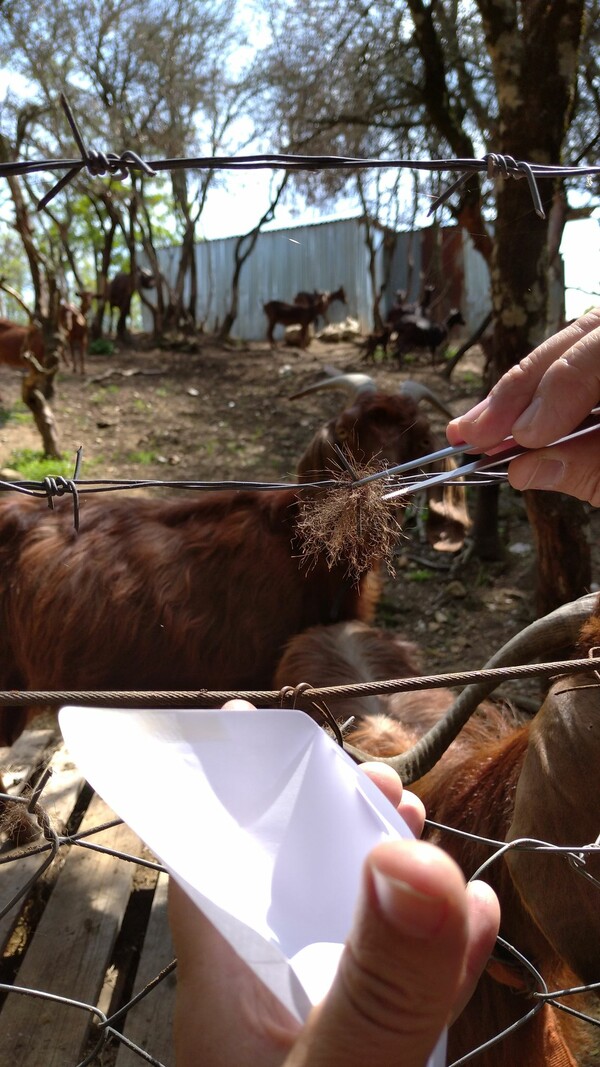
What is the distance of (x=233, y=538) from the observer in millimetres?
3979

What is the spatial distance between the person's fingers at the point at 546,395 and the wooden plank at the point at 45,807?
196 cm

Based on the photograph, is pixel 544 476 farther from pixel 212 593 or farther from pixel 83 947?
pixel 212 593

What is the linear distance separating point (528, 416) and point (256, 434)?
8.49 meters

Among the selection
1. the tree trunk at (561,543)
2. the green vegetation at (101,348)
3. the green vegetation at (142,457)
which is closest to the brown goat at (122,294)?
the green vegetation at (101,348)

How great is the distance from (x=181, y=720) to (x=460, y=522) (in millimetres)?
2806

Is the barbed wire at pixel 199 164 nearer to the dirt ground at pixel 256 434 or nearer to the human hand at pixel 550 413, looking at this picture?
the human hand at pixel 550 413


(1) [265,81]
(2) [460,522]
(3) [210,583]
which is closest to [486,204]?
(2) [460,522]

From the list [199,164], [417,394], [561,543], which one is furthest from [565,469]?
[417,394]

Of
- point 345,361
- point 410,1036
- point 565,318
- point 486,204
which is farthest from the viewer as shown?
point 345,361

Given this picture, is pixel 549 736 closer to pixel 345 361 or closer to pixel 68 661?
pixel 68 661

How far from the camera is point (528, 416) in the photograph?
4.37 ft

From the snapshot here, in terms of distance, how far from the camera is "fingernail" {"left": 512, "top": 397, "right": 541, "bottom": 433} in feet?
4.33

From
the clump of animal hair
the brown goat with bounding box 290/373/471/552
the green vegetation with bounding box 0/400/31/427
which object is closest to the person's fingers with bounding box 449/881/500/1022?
the clump of animal hair

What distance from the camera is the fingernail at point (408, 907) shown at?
528 mm
